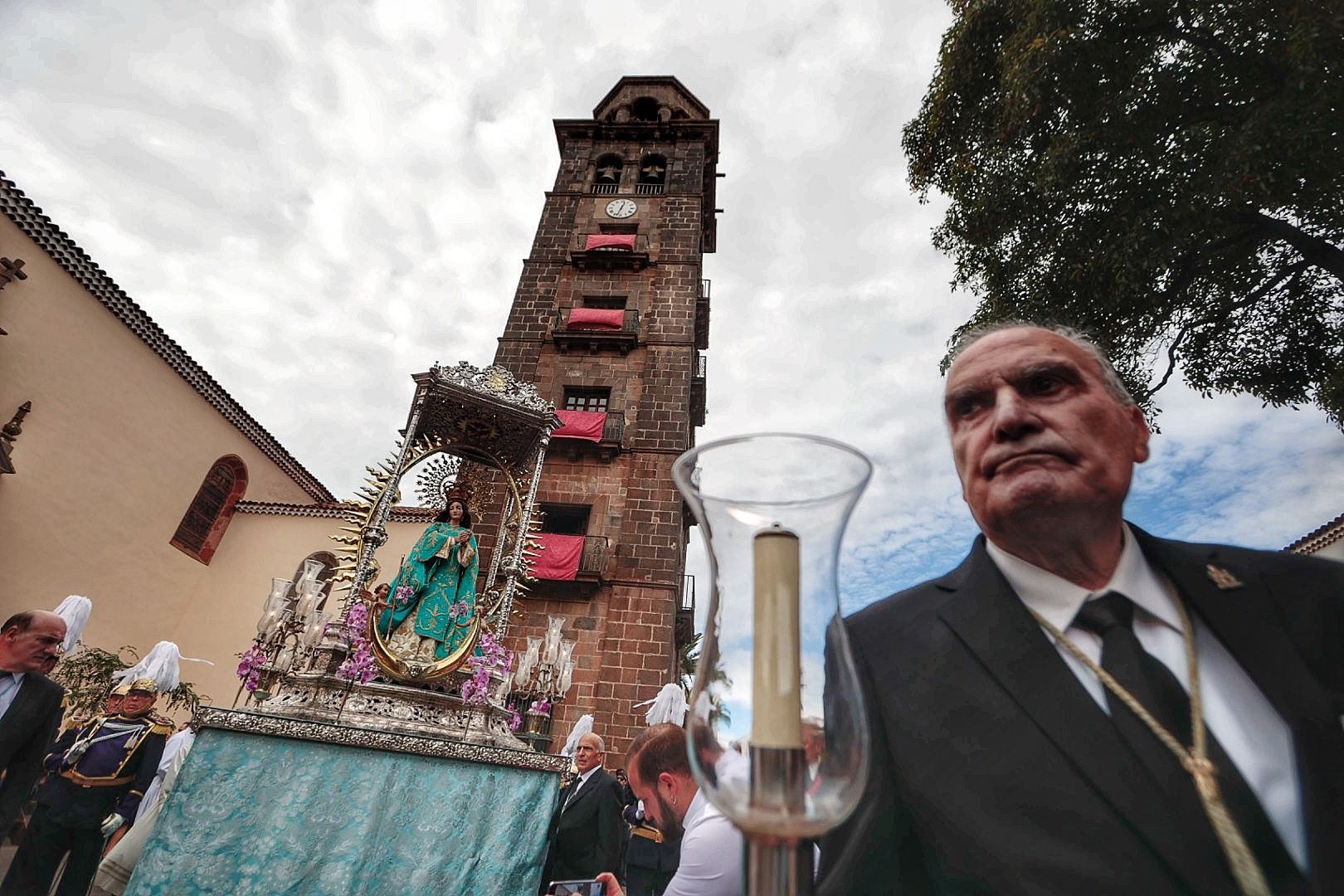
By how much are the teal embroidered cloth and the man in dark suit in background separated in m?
0.52

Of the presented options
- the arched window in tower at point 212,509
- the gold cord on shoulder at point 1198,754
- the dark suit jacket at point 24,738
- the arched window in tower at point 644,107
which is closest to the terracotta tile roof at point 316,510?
the arched window in tower at point 212,509

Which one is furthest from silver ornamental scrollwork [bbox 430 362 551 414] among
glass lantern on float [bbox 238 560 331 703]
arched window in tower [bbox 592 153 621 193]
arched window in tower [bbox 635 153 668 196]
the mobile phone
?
arched window in tower [bbox 592 153 621 193]

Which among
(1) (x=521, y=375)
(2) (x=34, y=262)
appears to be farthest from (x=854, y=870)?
(2) (x=34, y=262)

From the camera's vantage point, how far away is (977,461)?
3.69 ft

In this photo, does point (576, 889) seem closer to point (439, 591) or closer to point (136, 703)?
point (439, 591)

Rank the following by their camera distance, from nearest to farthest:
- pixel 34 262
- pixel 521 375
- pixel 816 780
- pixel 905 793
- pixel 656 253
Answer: pixel 816 780 → pixel 905 793 → pixel 34 262 → pixel 521 375 → pixel 656 253

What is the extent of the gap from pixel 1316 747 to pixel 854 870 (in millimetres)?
675

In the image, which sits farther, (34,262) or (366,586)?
(34,262)

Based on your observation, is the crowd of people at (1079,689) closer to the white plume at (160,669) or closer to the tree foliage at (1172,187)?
the tree foliage at (1172,187)

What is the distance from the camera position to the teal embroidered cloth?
302cm

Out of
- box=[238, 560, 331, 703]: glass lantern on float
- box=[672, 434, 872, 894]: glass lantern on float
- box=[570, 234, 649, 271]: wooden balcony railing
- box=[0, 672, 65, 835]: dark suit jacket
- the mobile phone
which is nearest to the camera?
box=[672, 434, 872, 894]: glass lantern on float

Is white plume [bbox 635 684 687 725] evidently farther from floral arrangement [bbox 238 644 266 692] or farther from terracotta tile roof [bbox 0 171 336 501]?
terracotta tile roof [bbox 0 171 336 501]

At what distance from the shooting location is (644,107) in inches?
749

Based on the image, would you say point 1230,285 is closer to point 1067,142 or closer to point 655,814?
point 1067,142
